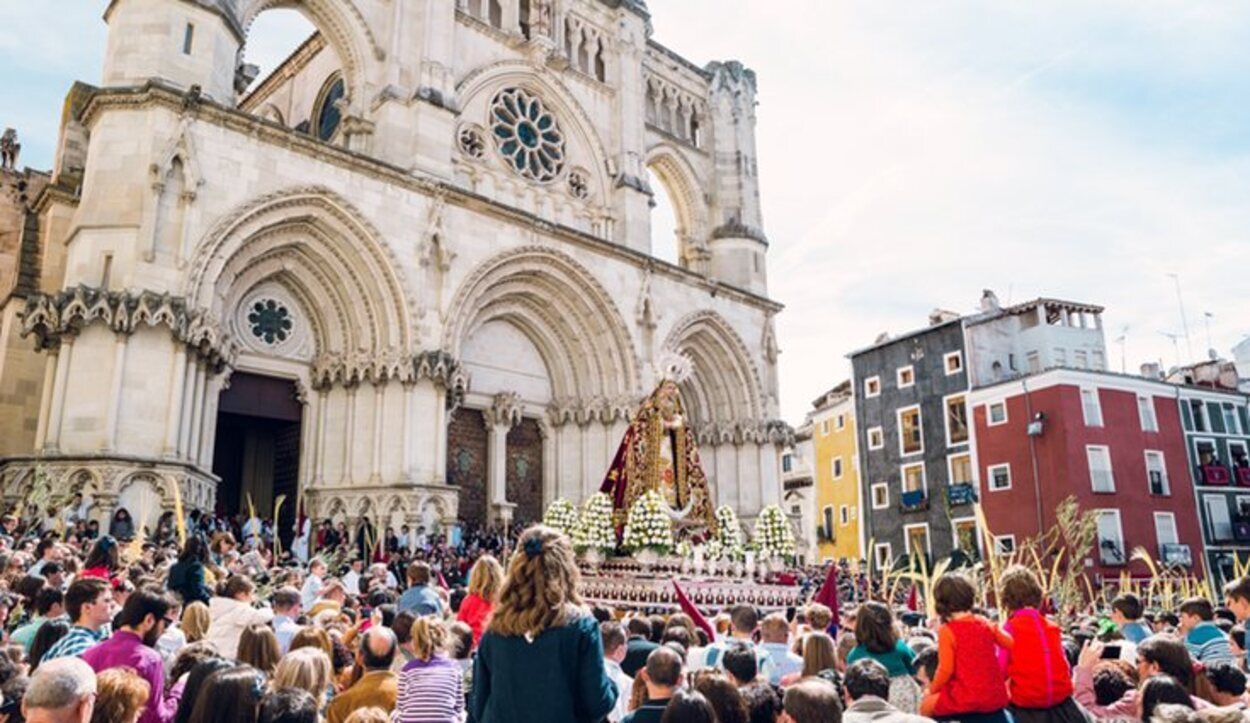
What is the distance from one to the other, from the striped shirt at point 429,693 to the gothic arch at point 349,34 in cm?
1927

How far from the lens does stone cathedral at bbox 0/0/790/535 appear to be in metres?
16.0

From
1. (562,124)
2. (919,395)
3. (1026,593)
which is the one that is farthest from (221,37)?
(919,395)

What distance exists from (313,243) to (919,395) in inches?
989

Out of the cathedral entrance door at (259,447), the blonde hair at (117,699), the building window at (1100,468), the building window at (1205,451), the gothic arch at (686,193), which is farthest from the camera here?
the building window at (1205,451)

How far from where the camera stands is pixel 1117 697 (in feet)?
16.7

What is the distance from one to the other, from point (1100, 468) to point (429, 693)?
101ft

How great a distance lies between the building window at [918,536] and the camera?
33.9 m

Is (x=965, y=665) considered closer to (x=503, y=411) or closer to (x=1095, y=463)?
(x=503, y=411)

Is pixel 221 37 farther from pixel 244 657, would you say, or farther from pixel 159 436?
pixel 244 657

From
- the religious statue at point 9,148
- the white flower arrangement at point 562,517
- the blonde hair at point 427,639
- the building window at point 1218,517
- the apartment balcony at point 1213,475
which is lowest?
the blonde hair at point 427,639

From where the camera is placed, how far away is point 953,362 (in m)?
34.6

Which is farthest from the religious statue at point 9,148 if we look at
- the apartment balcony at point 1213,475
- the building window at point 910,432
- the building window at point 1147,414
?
the apartment balcony at point 1213,475

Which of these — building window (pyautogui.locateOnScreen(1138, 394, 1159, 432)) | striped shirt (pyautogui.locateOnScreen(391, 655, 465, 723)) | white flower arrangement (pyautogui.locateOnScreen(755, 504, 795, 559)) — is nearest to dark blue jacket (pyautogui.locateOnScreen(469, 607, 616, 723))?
striped shirt (pyautogui.locateOnScreen(391, 655, 465, 723))

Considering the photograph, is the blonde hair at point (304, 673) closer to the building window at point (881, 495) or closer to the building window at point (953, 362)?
the building window at point (953, 362)
